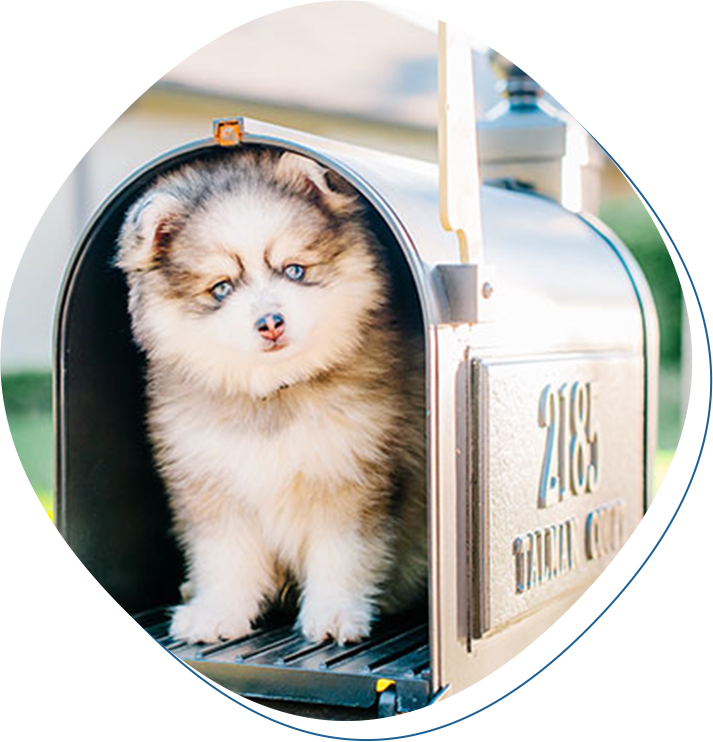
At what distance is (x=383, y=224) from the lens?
1887mm

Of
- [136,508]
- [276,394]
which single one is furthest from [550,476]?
[136,508]

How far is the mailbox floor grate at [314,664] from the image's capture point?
1662 millimetres

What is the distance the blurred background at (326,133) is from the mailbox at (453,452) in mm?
58

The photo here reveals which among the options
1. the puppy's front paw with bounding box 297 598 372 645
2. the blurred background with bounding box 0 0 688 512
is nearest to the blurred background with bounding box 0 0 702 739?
the blurred background with bounding box 0 0 688 512

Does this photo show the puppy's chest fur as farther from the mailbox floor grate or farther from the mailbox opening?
the mailbox floor grate

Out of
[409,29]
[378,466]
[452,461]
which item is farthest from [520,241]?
[409,29]

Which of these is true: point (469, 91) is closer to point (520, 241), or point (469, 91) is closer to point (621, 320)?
point (520, 241)

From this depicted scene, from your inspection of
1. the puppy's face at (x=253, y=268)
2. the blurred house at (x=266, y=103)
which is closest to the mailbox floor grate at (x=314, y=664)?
the puppy's face at (x=253, y=268)

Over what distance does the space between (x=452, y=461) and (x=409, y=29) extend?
1773mm

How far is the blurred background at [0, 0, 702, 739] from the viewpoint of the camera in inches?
70.7

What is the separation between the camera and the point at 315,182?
5.81 ft

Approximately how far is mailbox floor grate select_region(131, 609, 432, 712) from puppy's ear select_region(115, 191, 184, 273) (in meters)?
0.61

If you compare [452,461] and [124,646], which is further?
[124,646]

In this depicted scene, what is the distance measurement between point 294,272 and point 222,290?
0.38 feet
